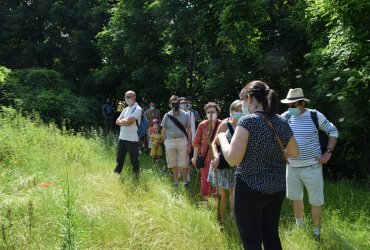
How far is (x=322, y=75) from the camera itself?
315 inches

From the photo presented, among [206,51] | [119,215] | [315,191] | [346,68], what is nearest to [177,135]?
[119,215]

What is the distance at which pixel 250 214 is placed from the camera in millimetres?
2994

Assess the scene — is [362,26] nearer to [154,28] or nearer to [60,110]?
[154,28]

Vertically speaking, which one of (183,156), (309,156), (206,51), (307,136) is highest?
(206,51)

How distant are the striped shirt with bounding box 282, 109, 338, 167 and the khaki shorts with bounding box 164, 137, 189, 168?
9.08ft

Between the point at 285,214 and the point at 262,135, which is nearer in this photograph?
Answer: the point at 262,135

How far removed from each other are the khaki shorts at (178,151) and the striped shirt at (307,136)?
2768mm

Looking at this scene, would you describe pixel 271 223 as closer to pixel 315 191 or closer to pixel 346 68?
pixel 315 191

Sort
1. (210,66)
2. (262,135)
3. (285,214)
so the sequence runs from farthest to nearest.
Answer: (210,66) → (285,214) → (262,135)

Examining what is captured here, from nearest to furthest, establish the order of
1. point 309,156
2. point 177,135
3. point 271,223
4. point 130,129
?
point 271,223 → point 309,156 → point 177,135 → point 130,129

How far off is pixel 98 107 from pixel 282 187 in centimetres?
1622

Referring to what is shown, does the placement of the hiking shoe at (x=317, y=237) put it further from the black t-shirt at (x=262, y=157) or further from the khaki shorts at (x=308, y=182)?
the black t-shirt at (x=262, y=157)

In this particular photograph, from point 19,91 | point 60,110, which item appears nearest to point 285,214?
point 60,110

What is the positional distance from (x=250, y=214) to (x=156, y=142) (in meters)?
6.67
